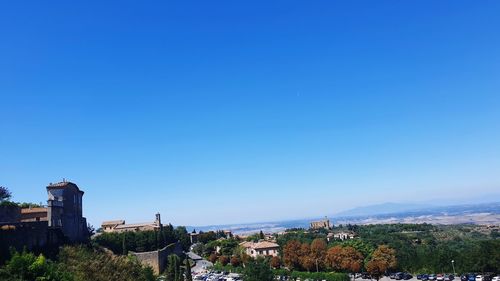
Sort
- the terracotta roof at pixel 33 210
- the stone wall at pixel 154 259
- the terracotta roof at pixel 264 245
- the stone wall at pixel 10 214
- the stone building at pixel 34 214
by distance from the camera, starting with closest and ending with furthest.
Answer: the stone wall at pixel 10 214 < the stone building at pixel 34 214 < the terracotta roof at pixel 33 210 < the stone wall at pixel 154 259 < the terracotta roof at pixel 264 245

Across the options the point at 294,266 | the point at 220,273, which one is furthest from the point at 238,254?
the point at 294,266

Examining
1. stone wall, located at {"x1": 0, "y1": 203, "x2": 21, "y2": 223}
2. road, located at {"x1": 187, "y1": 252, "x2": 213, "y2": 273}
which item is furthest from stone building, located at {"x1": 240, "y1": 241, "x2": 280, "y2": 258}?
stone wall, located at {"x1": 0, "y1": 203, "x2": 21, "y2": 223}

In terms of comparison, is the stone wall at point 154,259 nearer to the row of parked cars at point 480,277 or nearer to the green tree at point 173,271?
the green tree at point 173,271

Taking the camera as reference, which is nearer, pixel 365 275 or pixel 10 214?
pixel 10 214

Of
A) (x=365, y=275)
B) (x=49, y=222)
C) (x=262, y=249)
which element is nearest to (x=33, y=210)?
(x=49, y=222)

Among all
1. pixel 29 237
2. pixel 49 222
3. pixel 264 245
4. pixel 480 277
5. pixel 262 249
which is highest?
pixel 49 222

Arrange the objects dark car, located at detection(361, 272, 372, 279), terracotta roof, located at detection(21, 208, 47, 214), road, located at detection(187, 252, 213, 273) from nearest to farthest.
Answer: terracotta roof, located at detection(21, 208, 47, 214), dark car, located at detection(361, 272, 372, 279), road, located at detection(187, 252, 213, 273)

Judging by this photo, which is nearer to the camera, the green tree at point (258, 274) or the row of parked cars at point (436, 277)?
the green tree at point (258, 274)

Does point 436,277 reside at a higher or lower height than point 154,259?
lower

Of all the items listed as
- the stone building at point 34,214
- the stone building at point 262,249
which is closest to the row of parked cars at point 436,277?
the stone building at point 262,249

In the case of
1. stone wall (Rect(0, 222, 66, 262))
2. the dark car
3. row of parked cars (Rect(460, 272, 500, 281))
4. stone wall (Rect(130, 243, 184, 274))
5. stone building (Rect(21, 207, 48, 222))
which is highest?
stone building (Rect(21, 207, 48, 222))

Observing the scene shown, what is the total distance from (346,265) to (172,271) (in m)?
22.2

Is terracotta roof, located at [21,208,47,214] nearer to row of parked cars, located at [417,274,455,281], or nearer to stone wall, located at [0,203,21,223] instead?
stone wall, located at [0,203,21,223]

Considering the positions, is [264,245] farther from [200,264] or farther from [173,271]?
[173,271]
